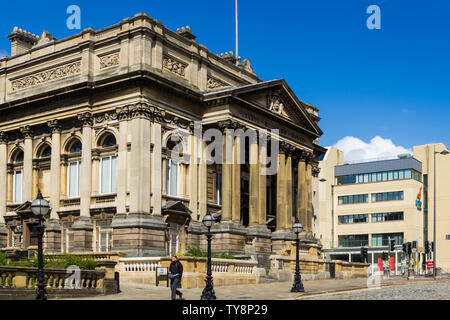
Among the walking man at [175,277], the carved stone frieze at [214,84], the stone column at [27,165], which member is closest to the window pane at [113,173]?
the stone column at [27,165]

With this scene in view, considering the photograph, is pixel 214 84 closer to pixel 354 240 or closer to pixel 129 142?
pixel 129 142

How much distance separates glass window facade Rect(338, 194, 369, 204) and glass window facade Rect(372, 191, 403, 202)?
1397 millimetres

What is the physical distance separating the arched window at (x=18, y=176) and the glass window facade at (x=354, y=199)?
64.8 m

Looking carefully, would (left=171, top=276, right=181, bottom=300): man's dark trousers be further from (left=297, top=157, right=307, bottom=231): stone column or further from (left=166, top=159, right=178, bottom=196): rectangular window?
(left=297, top=157, right=307, bottom=231): stone column

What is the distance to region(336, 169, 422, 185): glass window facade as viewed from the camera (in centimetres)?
10462

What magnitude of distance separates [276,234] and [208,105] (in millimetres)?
12410

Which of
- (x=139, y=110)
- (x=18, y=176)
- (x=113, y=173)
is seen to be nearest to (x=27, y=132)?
(x=18, y=176)

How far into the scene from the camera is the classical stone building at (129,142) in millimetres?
47062

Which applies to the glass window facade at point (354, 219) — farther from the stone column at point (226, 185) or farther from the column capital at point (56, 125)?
the column capital at point (56, 125)

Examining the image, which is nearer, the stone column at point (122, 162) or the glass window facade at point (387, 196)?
the stone column at point (122, 162)

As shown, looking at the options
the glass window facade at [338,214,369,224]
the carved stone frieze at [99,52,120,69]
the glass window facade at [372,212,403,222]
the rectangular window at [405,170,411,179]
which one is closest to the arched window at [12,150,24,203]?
the carved stone frieze at [99,52,120,69]

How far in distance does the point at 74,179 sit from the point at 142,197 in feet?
23.0

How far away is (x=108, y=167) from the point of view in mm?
48750

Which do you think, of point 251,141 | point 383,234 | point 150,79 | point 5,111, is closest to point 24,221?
point 5,111
